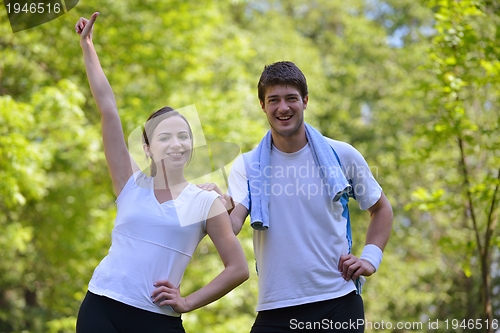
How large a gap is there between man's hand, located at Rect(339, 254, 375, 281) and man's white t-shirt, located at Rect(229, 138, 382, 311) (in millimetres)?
21

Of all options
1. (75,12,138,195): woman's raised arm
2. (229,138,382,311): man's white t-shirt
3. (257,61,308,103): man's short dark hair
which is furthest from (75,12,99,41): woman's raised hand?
(229,138,382,311): man's white t-shirt

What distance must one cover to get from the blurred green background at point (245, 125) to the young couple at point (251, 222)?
43cm

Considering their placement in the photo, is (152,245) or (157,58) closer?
(152,245)

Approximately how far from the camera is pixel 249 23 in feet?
54.3

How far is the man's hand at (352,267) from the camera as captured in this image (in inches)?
89.8

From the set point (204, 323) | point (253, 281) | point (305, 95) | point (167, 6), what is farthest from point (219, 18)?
point (305, 95)

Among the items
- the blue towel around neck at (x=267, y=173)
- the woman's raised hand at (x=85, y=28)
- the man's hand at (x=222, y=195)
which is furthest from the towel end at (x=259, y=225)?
the woman's raised hand at (x=85, y=28)

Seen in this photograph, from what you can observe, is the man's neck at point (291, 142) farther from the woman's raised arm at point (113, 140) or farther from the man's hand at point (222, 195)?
the woman's raised arm at point (113, 140)

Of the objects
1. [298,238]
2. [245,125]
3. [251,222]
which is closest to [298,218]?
[298,238]

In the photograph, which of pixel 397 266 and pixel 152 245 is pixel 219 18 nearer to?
pixel 397 266

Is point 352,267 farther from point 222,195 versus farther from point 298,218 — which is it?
point 222,195

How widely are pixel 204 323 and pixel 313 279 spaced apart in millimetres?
9033

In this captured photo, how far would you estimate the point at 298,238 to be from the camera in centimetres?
228

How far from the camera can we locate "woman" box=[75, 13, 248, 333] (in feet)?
6.54
